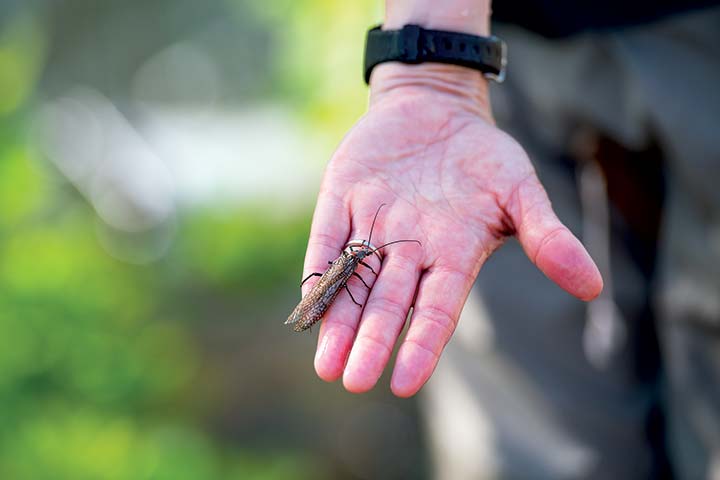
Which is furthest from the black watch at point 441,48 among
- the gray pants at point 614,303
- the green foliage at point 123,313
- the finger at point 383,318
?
the green foliage at point 123,313

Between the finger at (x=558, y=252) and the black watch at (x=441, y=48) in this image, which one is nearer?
the finger at (x=558, y=252)

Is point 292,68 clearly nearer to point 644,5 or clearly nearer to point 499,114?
point 499,114

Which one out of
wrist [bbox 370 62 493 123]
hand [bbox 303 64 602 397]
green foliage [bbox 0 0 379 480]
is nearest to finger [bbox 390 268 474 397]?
hand [bbox 303 64 602 397]

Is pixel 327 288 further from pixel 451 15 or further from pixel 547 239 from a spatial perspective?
pixel 451 15

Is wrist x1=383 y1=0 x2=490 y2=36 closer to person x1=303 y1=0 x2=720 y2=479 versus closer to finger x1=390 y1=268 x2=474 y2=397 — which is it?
person x1=303 y1=0 x2=720 y2=479

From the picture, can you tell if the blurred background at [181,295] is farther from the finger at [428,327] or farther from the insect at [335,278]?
the finger at [428,327]

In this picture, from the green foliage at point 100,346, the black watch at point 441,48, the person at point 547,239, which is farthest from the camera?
the green foliage at point 100,346

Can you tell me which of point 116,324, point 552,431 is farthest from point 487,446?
point 116,324

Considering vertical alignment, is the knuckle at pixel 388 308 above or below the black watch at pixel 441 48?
below

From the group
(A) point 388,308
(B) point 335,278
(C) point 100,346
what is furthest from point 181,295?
(A) point 388,308
